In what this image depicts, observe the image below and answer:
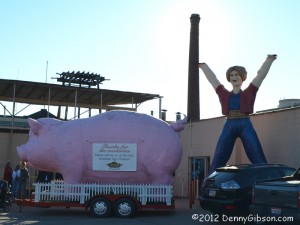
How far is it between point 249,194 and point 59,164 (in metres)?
5.87

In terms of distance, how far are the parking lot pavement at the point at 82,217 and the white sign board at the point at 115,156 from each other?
4.76 ft

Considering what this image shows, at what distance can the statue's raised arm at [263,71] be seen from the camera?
14602 mm

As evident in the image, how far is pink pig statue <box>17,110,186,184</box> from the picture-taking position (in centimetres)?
1319

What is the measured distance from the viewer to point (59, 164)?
1327 cm

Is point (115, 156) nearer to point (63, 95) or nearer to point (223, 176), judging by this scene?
point (223, 176)

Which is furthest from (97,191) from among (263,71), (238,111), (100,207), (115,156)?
(263,71)

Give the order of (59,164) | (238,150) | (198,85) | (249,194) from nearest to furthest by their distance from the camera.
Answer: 1. (249,194)
2. (59,164)
3. (238,150)
4. (198,85)

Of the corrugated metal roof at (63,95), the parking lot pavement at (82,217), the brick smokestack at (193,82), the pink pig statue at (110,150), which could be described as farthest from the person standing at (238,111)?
the brick smokestack at (193,82)

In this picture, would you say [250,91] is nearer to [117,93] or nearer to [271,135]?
[271,135]

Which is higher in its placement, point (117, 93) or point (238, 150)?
point (117, 93)

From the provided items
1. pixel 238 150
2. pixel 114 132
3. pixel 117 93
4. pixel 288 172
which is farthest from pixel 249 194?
pixel 117 93

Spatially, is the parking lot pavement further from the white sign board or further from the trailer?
the white sign board

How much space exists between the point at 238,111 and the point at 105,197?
5060mm

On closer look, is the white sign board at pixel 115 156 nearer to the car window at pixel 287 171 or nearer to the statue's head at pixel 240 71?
the statue's head at pixel 240 71
